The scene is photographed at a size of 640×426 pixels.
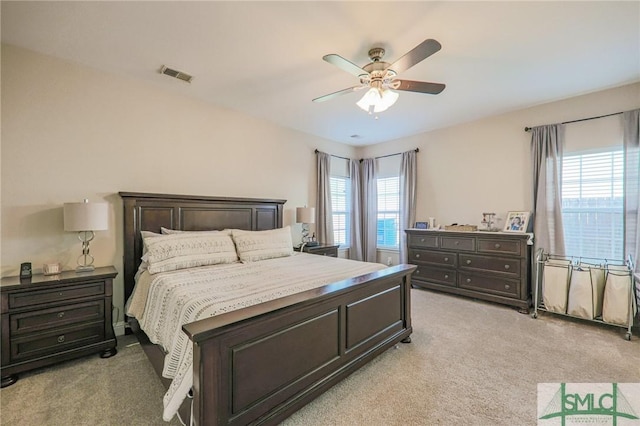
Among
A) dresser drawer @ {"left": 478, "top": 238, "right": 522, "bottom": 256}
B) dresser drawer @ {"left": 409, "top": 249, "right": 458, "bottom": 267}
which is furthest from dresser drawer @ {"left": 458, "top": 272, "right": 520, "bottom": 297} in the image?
dresser drawer @ {"left": 478, "top": 238, "right": 522, "bottom": 256}

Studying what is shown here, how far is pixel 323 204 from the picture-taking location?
504 cm

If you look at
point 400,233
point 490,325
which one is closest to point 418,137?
point 400,233

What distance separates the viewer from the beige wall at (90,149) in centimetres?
241

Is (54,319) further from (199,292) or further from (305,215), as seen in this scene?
(305,215)

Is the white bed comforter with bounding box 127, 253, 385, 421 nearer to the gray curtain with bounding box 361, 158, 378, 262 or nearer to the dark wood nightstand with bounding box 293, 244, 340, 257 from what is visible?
the dark wood nightstand with bounding box 293, 244, 340, 257

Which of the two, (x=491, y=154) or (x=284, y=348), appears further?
(x=491, y=154)

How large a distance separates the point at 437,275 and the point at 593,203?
6.90 feet

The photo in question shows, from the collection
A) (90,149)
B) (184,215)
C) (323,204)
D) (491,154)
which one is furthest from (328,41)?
(491,154)

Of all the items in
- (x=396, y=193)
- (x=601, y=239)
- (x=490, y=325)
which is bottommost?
(x=490, y=325)

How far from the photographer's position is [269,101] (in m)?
3.58

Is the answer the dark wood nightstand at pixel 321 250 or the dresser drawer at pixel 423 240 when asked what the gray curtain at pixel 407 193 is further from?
the dark wood nightstand at pixel 321 250

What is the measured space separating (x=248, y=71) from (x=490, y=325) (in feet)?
12.8

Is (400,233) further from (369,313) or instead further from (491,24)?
(491,24)

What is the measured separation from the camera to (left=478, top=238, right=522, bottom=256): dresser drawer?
11.7 feet
